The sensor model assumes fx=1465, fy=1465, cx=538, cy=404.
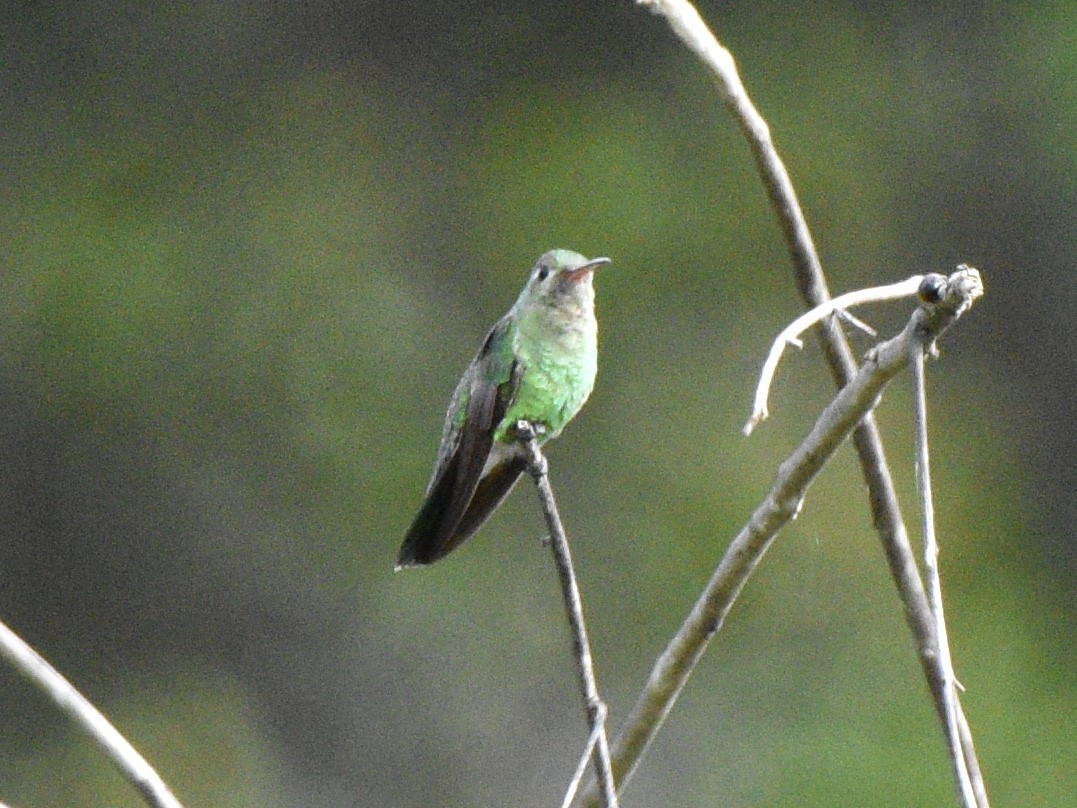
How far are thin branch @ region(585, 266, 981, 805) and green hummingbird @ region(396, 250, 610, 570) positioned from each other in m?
0.85

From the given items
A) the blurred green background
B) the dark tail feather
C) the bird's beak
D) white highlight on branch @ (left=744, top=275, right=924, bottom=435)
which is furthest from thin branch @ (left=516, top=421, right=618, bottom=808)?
the blurred green background

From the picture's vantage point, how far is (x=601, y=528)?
15.3 feet

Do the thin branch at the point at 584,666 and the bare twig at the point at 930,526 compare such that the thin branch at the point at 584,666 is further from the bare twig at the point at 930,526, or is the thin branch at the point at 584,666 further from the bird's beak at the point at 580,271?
the bird's beak at the point at 580,271

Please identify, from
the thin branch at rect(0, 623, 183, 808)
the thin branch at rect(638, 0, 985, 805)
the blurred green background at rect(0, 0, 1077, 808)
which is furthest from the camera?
the blurred green background at rect(0, 0, 1077, 808)

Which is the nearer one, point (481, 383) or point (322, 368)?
point (481, 383)

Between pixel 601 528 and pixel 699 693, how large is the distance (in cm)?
63

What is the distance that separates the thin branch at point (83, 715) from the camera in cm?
111

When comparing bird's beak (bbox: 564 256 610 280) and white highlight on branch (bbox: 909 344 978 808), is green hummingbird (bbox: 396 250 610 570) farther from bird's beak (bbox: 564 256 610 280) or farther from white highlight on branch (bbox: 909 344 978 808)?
white highlight on branch (bbox: 909 344 978 808)

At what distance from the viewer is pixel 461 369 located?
4684 millimetres

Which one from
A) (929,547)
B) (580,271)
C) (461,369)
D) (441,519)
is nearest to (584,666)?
(929,547)

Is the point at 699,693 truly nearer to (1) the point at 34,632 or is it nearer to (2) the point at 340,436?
(2) the point at 340,436

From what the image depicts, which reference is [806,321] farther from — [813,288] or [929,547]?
[813,288]

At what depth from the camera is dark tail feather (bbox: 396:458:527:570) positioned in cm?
217

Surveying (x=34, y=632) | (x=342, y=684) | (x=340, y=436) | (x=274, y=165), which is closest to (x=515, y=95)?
(x=274, y=165)
